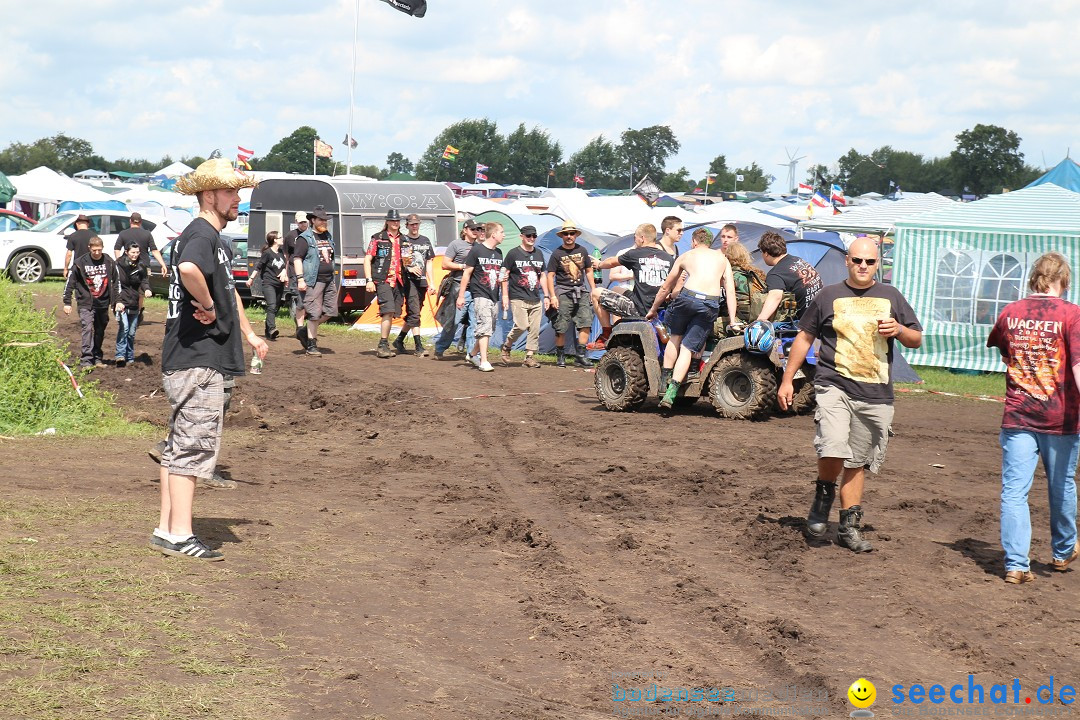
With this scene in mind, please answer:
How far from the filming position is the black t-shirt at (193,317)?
5992 mm

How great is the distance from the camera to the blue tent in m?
24.2

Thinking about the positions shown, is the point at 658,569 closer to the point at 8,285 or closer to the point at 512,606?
the point at 512,606

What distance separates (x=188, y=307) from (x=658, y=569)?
2987mm

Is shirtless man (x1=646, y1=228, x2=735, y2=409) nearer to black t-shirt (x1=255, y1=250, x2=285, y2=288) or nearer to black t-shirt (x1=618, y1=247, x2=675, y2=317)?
black t-shirt (x1=618, y1=247, x2=675, y2=317)

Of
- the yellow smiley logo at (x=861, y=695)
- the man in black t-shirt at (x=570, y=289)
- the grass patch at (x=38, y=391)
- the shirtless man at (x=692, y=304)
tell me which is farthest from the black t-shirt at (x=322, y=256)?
the yellow smiley logo at (x=861, y=695)

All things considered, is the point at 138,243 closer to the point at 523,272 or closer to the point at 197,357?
the point at 523,272

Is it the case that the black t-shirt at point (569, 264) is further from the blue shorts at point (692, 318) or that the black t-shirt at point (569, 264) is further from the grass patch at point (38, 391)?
the grass patch at point (38, 391)

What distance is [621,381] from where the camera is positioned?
40.2ft

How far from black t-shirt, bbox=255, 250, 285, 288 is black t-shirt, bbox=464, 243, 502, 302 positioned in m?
3.94

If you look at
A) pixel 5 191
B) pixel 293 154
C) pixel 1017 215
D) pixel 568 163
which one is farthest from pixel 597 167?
pixel 1017 215

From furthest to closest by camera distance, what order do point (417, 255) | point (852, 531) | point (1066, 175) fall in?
point (1066, 175) → point (417, 255) → point (852, 531)

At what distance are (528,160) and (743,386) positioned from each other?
107 metres

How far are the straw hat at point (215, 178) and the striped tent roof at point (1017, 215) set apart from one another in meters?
14.0

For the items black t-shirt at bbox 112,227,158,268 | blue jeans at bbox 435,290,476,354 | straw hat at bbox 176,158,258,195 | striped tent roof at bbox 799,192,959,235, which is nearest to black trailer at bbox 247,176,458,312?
Result: blue jeans at bbox 435,290,476,354
